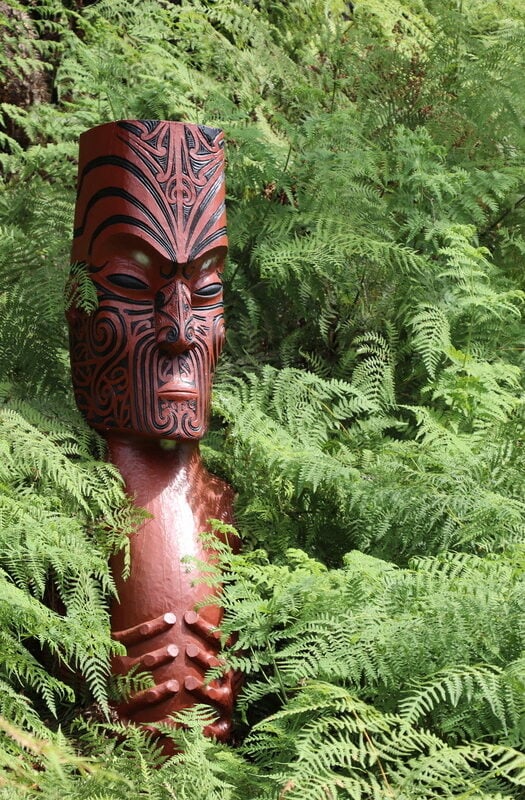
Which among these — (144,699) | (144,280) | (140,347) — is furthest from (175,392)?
(144,699)

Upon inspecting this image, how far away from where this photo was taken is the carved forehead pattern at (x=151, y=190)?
3.77 m

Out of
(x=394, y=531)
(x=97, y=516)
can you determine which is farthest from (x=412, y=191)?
(x=97, y=516)

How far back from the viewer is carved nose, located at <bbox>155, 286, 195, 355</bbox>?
3758 millimetres

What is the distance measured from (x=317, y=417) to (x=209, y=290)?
2.74ft

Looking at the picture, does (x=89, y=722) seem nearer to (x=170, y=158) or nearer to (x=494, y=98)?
(x=170, y=158)

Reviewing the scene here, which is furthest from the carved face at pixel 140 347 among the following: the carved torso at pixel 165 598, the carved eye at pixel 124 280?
the carved torso at pixel 165 598

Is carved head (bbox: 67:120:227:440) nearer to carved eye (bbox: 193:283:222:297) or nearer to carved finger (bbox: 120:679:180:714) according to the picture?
carved eye (bbox: 193:283:222:297)

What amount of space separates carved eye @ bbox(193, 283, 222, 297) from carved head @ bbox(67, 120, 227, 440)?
2 cm

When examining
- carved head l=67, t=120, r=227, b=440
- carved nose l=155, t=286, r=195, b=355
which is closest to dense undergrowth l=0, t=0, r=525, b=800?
carved head l=67, t=120, r=227, b=440

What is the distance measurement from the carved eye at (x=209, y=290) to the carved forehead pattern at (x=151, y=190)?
0.15 meters

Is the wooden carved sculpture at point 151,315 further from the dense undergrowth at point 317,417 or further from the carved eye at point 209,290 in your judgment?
the dense undergrowth at point 317,417

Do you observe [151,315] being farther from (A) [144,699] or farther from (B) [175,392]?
(A) [144,699]

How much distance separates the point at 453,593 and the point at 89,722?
122 centimetres

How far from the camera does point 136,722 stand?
3389 millimetres
